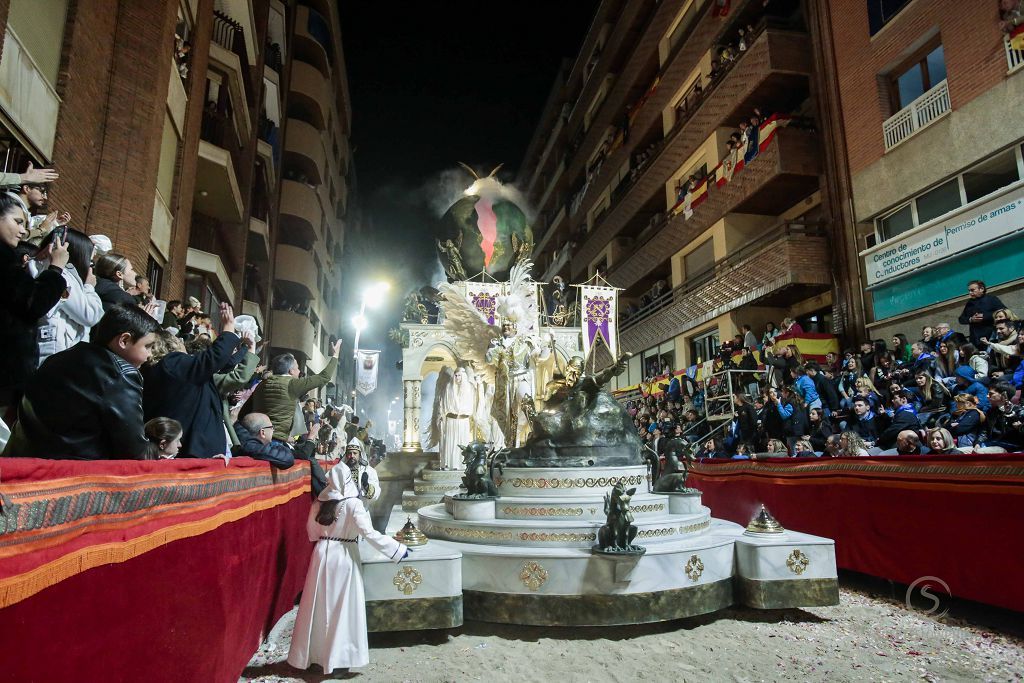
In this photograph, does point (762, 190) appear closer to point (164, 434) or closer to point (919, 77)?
point (919, 77)

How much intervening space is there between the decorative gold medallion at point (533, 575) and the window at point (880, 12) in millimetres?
14512

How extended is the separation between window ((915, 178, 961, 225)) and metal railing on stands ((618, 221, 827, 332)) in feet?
8.64

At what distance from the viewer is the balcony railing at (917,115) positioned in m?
11.5

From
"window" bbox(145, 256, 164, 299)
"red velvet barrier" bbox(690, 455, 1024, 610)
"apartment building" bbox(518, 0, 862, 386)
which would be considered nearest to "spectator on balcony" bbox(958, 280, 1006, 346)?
"red velvet barrier" bbox(690, 455, 1024, 610)

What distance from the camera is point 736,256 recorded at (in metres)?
17.1

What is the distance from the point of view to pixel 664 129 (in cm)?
2366

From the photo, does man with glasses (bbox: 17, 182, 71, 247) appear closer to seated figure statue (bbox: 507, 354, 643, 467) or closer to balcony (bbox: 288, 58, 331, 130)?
seated figure statue (bbox: 507, 354, 643, 467)

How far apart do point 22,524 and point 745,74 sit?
19195 millimetres

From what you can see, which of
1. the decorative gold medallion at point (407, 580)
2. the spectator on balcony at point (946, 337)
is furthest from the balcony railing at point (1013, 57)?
A: the decorative gold medallion at point (407, 580)

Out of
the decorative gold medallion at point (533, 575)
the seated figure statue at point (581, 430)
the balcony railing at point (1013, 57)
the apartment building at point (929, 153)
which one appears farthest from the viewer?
the apartment building at point (929, 153)

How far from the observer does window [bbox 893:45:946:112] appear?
12.0 m

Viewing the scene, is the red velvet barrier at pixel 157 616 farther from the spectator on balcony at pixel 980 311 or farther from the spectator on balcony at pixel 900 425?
the spectator on balcony at pixel 980 311

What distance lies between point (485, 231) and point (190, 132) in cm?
711

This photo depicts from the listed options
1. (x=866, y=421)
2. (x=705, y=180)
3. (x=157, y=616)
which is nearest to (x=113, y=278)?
(x=157, y=616)
